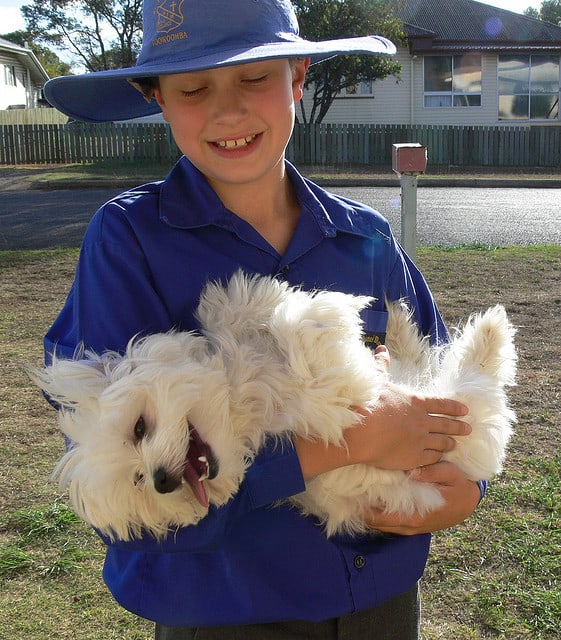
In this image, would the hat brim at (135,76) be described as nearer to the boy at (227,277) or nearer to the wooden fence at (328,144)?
the boy at (227,277)

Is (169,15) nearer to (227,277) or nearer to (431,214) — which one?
(227,277)

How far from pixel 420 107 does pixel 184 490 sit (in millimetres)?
34527

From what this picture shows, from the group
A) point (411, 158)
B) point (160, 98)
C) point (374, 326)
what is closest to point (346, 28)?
point (411, 158)

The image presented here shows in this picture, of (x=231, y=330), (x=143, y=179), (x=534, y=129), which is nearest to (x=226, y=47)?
(x=231, y=330)

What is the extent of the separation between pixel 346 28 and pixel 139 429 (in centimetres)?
2702

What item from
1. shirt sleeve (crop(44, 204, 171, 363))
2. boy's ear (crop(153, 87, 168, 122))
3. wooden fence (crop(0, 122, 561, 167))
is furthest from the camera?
wooden fence (crop(0, 122, 561, 167))

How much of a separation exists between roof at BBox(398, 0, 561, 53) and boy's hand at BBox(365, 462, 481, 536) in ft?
108

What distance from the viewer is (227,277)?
2.09m

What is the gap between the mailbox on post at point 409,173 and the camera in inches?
212

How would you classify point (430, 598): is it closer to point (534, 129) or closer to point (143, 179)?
point (143, 179)

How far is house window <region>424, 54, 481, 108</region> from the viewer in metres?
33.8

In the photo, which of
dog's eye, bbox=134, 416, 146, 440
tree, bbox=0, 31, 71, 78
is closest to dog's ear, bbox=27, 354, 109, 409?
dog's eye, bbox=134, 416, 146, 440

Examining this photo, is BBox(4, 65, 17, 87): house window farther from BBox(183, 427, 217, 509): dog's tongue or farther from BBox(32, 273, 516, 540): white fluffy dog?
BBox(183, 427, 217, 509): dog's tongue

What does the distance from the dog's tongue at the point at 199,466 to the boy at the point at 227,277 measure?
79 millimetres
